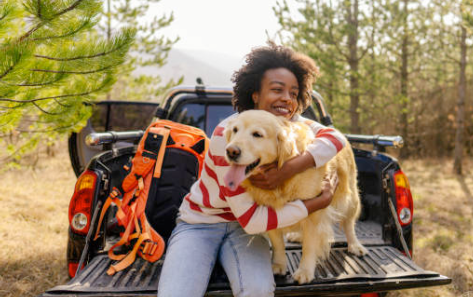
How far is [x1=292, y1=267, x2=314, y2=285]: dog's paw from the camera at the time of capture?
6.38 feet

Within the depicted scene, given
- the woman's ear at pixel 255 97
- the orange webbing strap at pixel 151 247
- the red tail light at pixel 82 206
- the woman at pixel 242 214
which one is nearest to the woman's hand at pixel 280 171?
the woman at pixel 242 214

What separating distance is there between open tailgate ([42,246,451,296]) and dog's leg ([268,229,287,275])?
0.05 m

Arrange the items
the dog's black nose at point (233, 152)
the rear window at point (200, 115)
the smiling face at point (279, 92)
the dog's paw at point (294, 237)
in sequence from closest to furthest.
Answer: the dog's black nose at point (233, 152) → the smiling face at point (279, 92) → the dog's paw at point (294, 237) → the rear window at point (200, 115)

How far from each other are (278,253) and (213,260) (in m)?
0.43

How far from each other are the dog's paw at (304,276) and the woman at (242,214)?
0.18 metres

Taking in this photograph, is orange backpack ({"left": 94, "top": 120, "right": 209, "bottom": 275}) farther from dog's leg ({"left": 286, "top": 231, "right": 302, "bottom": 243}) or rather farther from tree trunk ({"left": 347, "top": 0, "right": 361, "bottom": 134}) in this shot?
tree trunk ({"left": 347, "top": 0, "right": 361, "bottom": 134})

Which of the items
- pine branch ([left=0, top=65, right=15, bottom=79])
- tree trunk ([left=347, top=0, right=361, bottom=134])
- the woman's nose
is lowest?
the woman's nose

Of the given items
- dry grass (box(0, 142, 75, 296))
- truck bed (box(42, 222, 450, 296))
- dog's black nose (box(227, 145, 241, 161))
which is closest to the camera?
dog's black nose (box(227, 145, 241, 161))

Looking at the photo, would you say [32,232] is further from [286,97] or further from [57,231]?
[286,97]

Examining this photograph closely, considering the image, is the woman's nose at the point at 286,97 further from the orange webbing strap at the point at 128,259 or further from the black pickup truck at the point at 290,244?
the orange webbing strap at the point at 128,259

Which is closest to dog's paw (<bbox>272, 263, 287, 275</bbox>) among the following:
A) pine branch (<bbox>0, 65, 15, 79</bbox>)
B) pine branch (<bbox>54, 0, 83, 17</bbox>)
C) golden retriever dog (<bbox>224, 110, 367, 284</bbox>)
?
golden retriever dog (<bbox>224, 110, 367, 284</bbox>)

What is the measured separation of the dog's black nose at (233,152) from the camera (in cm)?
169

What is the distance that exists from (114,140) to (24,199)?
13.2 ft

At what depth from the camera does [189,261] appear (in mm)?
1873
